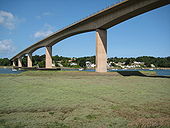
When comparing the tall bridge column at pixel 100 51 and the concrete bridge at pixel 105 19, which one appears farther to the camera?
the tall bridge column at pixel 100 51

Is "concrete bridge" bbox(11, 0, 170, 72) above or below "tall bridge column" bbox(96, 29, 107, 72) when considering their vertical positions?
above

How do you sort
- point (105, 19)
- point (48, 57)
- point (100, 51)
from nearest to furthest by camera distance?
point (105, 19)
point (100, 51)
point (48, 57)

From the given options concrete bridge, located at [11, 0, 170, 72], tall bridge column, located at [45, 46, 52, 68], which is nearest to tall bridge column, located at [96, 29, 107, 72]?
concrete bridge, located at [11, 0, 170, 72]

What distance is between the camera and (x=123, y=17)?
79.1ft

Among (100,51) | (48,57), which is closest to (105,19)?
(100,51)

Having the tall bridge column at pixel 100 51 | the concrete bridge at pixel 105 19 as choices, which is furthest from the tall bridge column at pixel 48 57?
the tall bridge column at pixel 100 51

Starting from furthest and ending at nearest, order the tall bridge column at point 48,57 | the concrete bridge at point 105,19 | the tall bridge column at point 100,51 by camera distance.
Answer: the tall bridge column at point 48,57 < the tall bridge column at point 100,51 < the concrete bridge at point 105,19

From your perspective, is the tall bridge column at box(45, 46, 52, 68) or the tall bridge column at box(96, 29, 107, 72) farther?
the tall bridge column at box(45, 46, 52, 68)

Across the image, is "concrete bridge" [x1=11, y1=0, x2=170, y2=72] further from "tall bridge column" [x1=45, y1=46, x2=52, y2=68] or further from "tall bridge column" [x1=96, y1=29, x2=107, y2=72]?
"tall bridge column" [x1=45, y1=46, x2=52, y2=68]

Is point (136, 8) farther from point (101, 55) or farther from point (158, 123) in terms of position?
point (158, 123)

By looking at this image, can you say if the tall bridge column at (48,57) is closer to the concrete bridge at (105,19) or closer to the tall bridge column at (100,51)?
the concrete bridge at (105,19)

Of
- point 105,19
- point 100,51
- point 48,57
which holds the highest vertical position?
point 105,19

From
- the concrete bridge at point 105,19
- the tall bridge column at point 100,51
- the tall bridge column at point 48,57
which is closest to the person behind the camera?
the concrete bridge at point 105,19

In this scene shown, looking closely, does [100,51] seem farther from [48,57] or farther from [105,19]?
[48,57]
